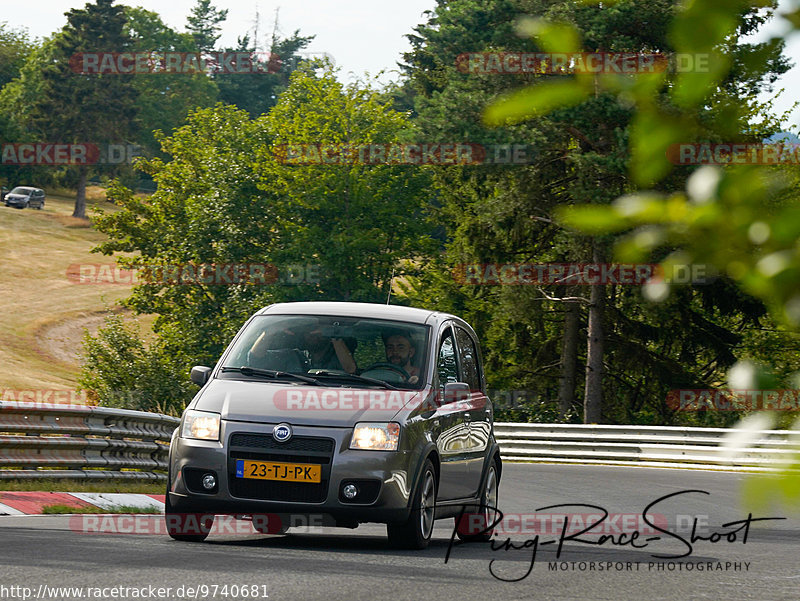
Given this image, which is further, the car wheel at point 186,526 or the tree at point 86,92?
the tree at point 86,92

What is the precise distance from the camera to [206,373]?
980 centimetres

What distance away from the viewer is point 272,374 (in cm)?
966

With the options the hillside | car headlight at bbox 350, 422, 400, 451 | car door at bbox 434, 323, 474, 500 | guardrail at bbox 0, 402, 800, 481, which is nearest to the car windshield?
car door at bbox 434, 323, 474, 500

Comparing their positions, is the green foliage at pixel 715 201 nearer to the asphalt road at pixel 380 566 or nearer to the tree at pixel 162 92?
the asphalt road at pixel 380 566

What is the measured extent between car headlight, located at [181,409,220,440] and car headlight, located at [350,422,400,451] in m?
0.97

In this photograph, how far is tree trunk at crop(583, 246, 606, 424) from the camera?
38.7m

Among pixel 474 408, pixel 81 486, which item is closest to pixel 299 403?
pixel 474 408

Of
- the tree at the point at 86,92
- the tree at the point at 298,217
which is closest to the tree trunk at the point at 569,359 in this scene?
the tree at the point at 298,217

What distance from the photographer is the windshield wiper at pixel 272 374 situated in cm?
954

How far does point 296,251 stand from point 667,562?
45.6 meters

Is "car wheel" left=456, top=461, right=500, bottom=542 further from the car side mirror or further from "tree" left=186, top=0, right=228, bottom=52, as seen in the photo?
"tree" left=186, top=0, right=228, bottom=52

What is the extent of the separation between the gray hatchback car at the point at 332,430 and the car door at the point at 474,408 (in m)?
0.03

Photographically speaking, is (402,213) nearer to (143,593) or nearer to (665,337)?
(665,337)

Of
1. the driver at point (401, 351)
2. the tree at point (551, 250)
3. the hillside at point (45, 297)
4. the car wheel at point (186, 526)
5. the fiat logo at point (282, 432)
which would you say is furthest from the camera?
the hillside at point (45, 297)
